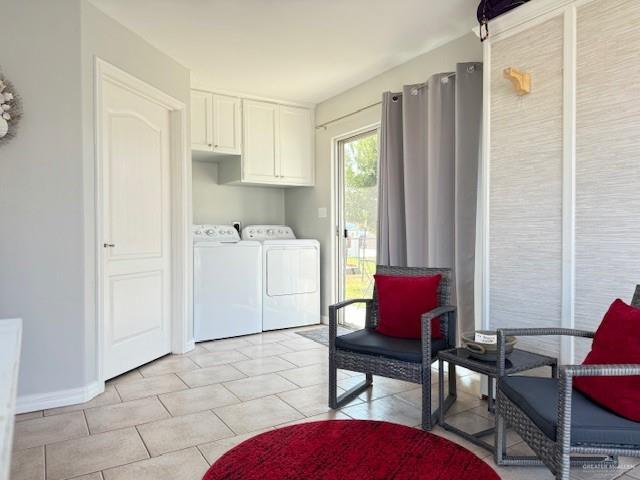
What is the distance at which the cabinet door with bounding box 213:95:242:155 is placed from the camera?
4316mm

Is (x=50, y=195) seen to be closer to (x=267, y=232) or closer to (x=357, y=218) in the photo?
(x=267, y=232)

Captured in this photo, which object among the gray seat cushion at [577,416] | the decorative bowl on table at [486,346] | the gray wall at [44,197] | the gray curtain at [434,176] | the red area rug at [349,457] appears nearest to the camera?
the gray seat cushion at [577,416]

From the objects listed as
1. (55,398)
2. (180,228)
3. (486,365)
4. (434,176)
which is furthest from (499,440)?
(180,228)

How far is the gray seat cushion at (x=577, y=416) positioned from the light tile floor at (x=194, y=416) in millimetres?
392

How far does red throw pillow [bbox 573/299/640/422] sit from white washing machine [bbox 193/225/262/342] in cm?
315

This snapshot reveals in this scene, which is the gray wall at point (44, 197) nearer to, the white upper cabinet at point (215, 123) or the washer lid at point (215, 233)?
the white upper cabinet at point (215, 123)

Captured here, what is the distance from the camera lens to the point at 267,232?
4926 millimetres

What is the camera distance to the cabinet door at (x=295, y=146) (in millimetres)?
4754

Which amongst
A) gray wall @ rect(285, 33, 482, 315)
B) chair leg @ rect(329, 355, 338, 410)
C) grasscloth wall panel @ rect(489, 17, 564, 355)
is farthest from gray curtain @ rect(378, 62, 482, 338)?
chair leg @ rect(329, 355, 338, 410)

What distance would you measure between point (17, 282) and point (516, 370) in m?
2.70

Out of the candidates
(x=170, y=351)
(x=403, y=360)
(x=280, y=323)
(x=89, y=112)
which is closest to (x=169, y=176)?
(x=89, y=112)

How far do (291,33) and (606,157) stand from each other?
2205mm

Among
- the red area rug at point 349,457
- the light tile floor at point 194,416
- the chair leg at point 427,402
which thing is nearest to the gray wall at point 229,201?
the light tile floor at point 194,416

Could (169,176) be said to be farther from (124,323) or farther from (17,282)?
(17,282)
